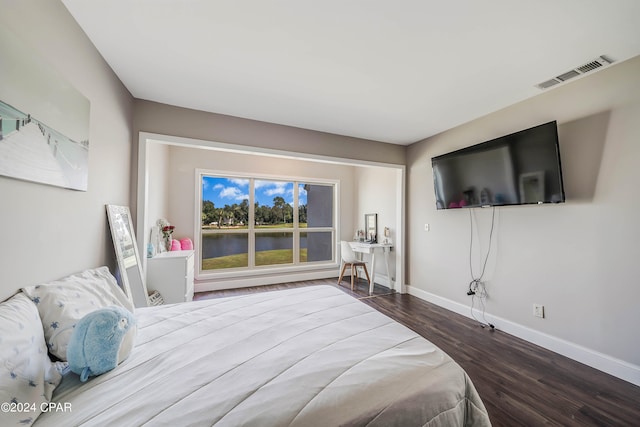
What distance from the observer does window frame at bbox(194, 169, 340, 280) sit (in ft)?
13.7

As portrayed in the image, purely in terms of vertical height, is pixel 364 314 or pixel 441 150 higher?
pixel 441 150

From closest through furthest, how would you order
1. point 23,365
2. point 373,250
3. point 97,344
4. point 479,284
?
point 23,365, point 97,344, point 479,284, point 373,250

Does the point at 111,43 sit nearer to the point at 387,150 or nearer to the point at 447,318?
the point at 387,150

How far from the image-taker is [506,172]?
8.35 ft

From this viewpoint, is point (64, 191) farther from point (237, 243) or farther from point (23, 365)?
point (237, 243)

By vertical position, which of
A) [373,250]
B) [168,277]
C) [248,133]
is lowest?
[168,277]

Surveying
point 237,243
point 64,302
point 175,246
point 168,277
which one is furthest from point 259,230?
point 64,302

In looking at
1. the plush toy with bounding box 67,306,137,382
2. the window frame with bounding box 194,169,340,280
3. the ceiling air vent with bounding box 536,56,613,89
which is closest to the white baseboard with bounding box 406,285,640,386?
the ceiling air vent with bounding box 536,56,613,89

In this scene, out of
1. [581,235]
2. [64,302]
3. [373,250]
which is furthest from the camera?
[373,250]

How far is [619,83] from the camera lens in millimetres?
1971

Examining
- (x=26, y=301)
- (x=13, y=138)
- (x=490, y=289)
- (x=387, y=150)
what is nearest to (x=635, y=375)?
(x=490, y=289)

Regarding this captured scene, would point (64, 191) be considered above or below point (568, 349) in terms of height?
above

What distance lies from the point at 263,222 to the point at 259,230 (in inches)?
7.1

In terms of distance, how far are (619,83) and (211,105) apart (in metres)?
3.77
